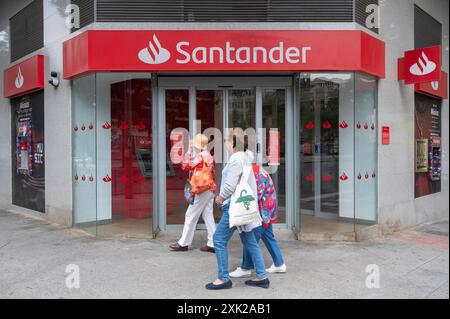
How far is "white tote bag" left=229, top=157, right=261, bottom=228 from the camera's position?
4483 mm

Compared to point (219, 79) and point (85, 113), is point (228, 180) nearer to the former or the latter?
point (219, 79)

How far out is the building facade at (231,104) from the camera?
6734mm

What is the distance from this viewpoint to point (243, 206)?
14.8 ft

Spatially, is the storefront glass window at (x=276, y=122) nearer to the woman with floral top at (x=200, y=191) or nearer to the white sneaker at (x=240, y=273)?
the woman with floral top at (x=200, y=191)

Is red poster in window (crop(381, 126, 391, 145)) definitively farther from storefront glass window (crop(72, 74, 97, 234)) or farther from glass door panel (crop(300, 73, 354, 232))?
storefront glass window (crop(72, 74, 97, 234))

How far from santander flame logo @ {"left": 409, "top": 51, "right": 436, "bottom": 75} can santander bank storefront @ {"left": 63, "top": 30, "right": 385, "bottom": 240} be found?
795 mm

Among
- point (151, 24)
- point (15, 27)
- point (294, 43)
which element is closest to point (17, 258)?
point (151, 24)

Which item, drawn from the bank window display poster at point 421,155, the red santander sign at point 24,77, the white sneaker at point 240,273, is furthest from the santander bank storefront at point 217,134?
the white sneaker at point 240,273

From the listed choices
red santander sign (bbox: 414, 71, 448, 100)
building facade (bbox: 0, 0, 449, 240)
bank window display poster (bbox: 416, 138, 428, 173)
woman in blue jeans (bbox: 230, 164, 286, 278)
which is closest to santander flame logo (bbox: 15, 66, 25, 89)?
building facade (bbox: 0, 0, 449, 240)

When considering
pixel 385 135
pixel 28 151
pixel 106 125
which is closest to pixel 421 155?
pixel 385 135

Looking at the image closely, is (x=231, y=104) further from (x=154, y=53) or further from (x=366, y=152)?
(x=366, y=152)

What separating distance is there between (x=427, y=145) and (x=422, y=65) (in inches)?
89.3

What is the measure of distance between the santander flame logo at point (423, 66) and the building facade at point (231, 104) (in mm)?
38

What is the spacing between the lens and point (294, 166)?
7254 mm
